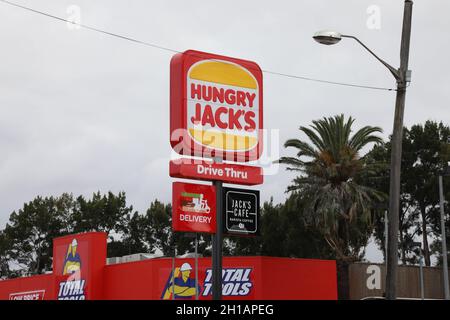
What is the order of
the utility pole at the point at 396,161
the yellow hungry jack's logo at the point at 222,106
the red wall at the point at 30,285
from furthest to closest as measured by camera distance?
the red wall at the point at 30,285
the utility pole at the point at 396,161
the yellow hungry jack's logo at the point at 222,106

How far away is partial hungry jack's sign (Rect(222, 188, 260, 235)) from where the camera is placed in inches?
790

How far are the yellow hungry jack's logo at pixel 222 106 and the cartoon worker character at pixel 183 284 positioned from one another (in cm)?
1821

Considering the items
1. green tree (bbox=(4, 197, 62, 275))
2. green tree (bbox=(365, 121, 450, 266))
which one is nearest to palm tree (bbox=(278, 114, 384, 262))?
green tree (bbox=(365, 121, 450, 266))

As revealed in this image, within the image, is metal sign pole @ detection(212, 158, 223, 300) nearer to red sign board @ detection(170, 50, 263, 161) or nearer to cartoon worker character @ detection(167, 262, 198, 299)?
red sign board @ detection(170, 50, 263, 161)

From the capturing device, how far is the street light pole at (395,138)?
19941 mm

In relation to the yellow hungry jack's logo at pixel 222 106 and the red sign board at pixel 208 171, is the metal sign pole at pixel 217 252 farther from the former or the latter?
the yellow hungry jack's logo at pixel 222 106

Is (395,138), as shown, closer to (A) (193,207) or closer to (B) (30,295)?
(A) (193,207)

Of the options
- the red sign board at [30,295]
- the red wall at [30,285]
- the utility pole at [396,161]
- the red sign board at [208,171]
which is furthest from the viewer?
the red sign board at [30,295]

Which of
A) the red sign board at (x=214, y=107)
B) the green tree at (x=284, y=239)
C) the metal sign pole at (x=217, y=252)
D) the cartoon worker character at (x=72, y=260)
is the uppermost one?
the green tree at (x=284, y=239)

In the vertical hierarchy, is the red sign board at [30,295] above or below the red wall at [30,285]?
below

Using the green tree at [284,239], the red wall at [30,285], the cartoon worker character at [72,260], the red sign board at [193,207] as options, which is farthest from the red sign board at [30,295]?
the red sign board at [193,207]

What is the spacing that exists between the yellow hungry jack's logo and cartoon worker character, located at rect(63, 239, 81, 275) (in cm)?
2387

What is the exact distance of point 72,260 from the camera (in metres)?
42.8
